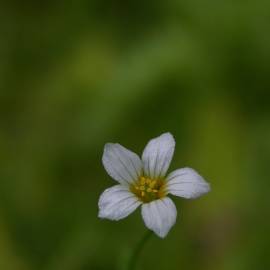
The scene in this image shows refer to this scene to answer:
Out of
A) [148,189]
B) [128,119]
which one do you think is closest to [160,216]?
[148,189]

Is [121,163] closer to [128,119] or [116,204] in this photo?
[116,204]

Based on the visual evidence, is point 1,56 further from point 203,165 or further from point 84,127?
point 203,165

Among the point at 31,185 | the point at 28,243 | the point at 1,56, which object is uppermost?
the point at 1,56

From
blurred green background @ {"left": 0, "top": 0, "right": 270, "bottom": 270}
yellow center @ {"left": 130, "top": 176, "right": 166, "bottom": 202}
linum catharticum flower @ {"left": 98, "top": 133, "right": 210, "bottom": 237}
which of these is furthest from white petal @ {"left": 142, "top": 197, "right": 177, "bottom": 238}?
blurred green background @ {"left": 0, "top": 0, "right": 270, "bottom": 270}

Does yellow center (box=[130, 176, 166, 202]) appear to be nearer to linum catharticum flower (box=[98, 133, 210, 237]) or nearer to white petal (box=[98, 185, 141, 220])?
linum catharticum flower (box=[98, 133, 210, 237])

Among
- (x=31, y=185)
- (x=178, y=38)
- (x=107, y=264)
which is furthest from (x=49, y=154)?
(x=178, y=38)
